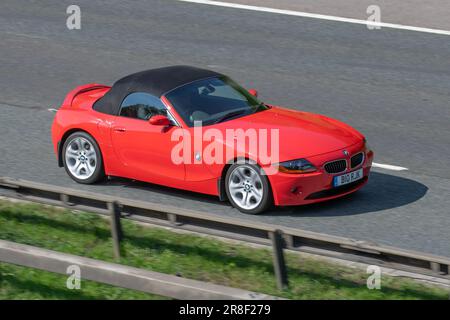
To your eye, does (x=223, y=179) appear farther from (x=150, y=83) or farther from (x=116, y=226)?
(x=116, y=226)

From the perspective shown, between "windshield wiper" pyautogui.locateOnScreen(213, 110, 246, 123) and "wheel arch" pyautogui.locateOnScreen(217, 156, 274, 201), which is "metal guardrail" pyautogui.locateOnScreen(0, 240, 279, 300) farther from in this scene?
"windshield wiper" pyautogui.locateOnScreen(213, 110, 246, 123)

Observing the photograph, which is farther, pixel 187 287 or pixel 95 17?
pixel 95 17

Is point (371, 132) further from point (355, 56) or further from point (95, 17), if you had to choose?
point (95, 17)

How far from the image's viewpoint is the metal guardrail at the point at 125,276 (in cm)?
802

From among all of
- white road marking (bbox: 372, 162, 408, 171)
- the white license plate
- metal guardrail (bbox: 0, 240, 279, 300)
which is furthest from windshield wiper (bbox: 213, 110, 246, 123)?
metal guardrail (bbox: 0, 240, 279, 300)

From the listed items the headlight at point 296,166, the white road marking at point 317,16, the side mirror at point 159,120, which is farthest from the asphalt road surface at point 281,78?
Result: the side mirror at point 159,120

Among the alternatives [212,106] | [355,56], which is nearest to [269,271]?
[212,106]

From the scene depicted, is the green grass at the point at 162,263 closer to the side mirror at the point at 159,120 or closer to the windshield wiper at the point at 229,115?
the side mirror at the point at 159,120

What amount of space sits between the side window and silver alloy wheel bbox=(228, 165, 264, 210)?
1291mm

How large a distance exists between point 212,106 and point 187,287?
484cm

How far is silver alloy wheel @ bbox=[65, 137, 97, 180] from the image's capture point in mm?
13203
